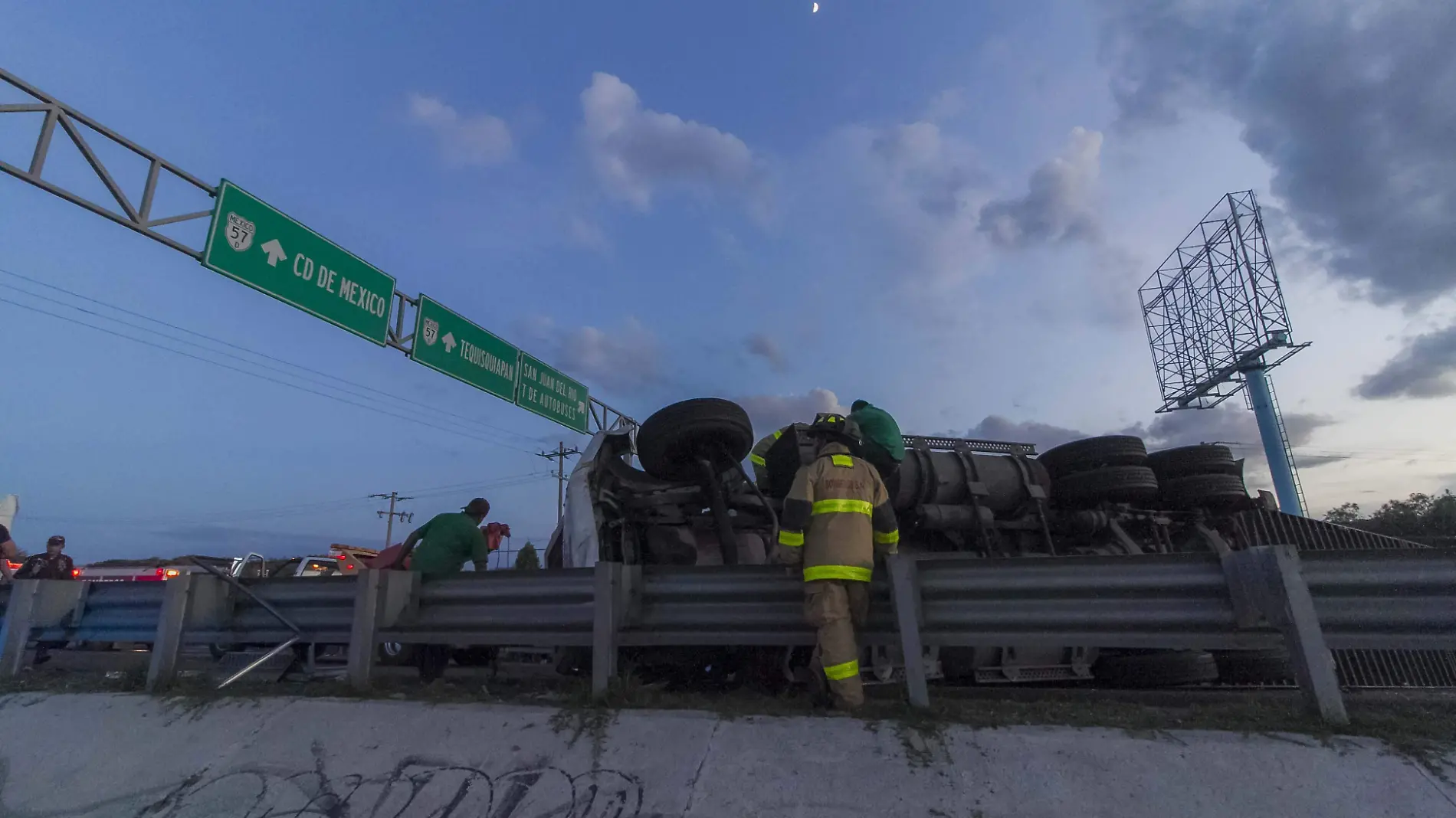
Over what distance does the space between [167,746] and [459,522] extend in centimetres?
232

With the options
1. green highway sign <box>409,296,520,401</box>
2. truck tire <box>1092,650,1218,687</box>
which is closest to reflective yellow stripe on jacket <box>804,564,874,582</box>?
truck tire <box>1092,650,1218,687</box>

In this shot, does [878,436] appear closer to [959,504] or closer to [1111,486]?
[959,504]

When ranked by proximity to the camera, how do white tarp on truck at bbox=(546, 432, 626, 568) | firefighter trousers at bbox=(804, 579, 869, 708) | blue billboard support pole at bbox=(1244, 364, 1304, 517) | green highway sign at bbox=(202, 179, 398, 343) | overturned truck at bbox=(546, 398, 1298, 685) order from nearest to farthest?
1. firefighter trousers at bbox=(804, 579, 869, 708)
2. white tarp on truck at bbox=(546, 432, 626, 568)
3. overturned truck at bbox=(546, 398, 1298, 685)
4. green highway sign at bbox=(202, 179, 398, 343)
5. blue billboard support pole at bbox=(1244, 364, 1304, 517)

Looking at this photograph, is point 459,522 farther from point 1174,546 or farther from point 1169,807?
point 1174,546

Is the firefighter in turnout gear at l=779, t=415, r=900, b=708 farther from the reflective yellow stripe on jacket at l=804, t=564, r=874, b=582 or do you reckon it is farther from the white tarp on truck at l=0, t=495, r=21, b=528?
the white tarp on truck at l=0, t=495, r=21, b=528

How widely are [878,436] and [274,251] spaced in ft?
23.5

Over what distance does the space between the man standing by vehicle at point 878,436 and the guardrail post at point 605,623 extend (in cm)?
219

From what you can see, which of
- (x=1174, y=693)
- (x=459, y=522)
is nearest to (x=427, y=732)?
(x=459, y=522)

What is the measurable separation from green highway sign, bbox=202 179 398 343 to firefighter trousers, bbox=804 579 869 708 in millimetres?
7538

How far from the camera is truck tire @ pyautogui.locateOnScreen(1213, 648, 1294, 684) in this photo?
5.74m

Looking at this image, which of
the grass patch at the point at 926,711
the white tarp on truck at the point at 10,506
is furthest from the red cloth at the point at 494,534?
the white tarp on truck at the point at 10,506

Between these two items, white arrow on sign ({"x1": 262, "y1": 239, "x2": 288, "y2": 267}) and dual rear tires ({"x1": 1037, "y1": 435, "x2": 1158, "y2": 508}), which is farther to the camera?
white arrow on sign ({"x1": 262, "y1": 239, "x2": 288, "y2": 267})

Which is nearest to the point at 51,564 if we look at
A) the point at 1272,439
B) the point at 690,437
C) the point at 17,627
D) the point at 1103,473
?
the point at 17,627

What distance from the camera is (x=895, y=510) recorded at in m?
5.71
